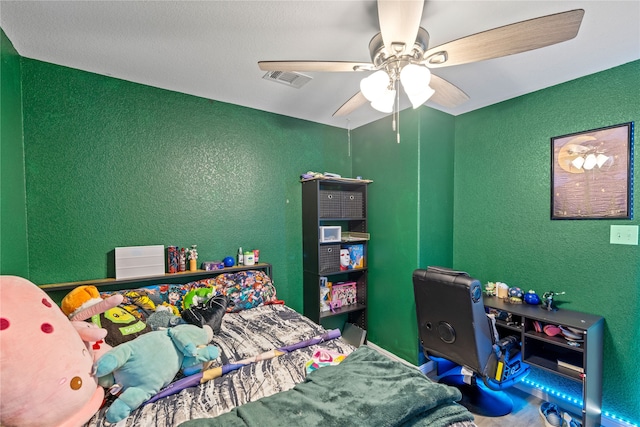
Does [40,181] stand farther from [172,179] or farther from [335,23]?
[335,23]

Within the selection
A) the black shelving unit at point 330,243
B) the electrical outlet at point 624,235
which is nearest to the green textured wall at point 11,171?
the black shelving unit at point 330,243

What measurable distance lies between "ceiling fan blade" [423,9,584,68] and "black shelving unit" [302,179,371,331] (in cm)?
158

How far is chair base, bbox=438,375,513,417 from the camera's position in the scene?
80.2 inches

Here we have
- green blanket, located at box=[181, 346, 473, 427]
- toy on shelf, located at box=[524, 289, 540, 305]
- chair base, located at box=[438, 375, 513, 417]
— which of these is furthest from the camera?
toy on shelf, located at box=[524, 289, 540, 305]

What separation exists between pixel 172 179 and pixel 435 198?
2.39m

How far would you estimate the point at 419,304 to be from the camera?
211cm

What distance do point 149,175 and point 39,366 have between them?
1589 mm

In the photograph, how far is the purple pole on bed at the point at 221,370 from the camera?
4.10 ft

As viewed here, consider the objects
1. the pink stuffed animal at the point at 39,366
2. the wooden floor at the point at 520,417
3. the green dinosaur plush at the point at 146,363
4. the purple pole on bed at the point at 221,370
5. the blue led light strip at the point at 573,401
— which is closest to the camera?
the pink stuffed animal at the point at 39,366

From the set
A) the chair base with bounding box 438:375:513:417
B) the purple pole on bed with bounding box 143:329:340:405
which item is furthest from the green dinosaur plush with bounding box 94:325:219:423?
the chair base with bounding box 438:375:513:417

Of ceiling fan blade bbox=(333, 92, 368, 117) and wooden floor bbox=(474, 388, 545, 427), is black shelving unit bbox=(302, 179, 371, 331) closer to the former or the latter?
ceiling fan blade bbox=(333, 92, 368, 117)

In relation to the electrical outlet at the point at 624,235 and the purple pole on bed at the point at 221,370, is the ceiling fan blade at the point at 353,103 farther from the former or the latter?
the electrical outlet at the point at 624,235

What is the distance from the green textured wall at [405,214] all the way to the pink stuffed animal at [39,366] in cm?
231

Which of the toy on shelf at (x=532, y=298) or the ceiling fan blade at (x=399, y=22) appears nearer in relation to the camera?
the ceiling fan blade at (x=399, y=22)
